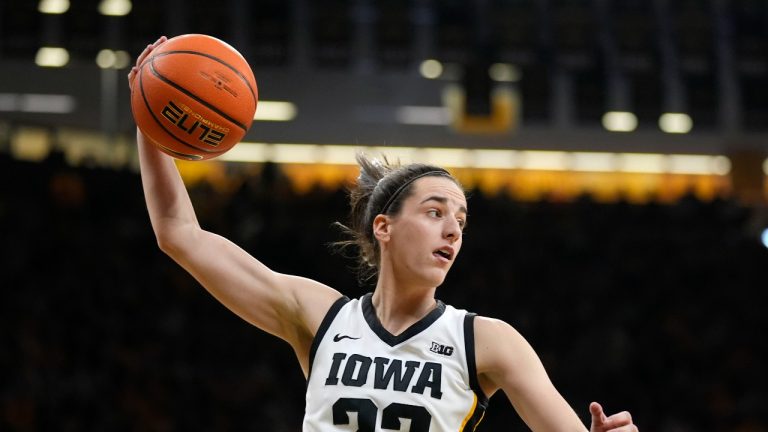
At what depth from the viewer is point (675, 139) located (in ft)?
59.9

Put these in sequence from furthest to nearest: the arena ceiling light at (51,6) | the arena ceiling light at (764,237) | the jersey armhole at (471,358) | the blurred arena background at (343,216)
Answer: the arena ceiling light at (764,237) → the arena ceiling light at (51,6) → the blurred arena background at (343,216) → the jersey armhole at (471,358)

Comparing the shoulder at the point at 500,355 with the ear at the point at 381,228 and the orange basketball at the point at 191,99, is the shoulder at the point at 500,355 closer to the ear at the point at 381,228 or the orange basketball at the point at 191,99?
the ear at the point at 381,228

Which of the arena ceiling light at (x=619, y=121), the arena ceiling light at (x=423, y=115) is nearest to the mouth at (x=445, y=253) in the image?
the arena ceiling light at (x=619, y=121)

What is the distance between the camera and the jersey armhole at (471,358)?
313 cm

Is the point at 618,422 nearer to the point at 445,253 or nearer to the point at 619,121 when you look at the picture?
the point at 445,253

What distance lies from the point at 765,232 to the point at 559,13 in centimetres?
499

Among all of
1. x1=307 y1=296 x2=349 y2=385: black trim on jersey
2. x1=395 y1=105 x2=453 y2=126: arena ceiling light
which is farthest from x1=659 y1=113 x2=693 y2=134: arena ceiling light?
x1=307 y1=296 x2=349 y2=385: black trim on jersey

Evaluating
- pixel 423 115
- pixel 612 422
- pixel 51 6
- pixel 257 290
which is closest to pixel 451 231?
pixel 257 290

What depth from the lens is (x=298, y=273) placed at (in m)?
12.4

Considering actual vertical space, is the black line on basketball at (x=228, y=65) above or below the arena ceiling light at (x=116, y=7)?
below

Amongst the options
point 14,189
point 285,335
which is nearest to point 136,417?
point 14,189

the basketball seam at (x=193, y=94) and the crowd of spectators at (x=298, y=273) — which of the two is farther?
the crowd of spectators at (x=298, y=273)

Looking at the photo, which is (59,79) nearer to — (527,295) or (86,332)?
(86,332)

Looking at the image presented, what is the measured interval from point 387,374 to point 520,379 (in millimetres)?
387
